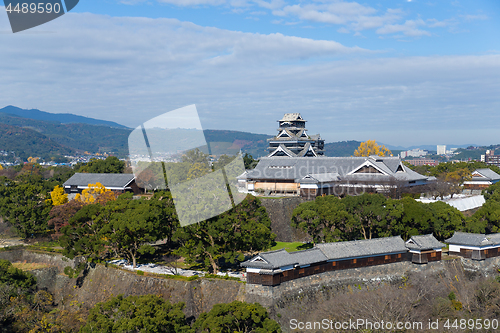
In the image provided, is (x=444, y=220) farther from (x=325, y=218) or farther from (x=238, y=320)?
(x=238, y=320)

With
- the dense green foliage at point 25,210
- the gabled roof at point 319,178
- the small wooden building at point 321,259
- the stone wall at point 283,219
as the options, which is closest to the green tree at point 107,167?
the dense green foliage at point 25,210

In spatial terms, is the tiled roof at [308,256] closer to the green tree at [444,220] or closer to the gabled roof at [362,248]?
the gabled roof at [362,248]

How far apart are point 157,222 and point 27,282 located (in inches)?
418

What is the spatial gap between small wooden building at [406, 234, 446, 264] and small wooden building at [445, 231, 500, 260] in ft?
6.84

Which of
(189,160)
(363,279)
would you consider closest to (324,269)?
(363,279)

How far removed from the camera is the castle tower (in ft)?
176

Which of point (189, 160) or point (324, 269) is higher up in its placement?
point (189, 160)

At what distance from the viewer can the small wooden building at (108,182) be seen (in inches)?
1898

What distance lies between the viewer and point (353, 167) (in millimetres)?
43219

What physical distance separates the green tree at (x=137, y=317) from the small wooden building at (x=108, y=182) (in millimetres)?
27195

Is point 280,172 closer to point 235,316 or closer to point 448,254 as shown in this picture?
point 448,254

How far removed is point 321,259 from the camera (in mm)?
25703

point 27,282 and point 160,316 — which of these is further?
point 27,282

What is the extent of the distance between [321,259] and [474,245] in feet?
40.8
